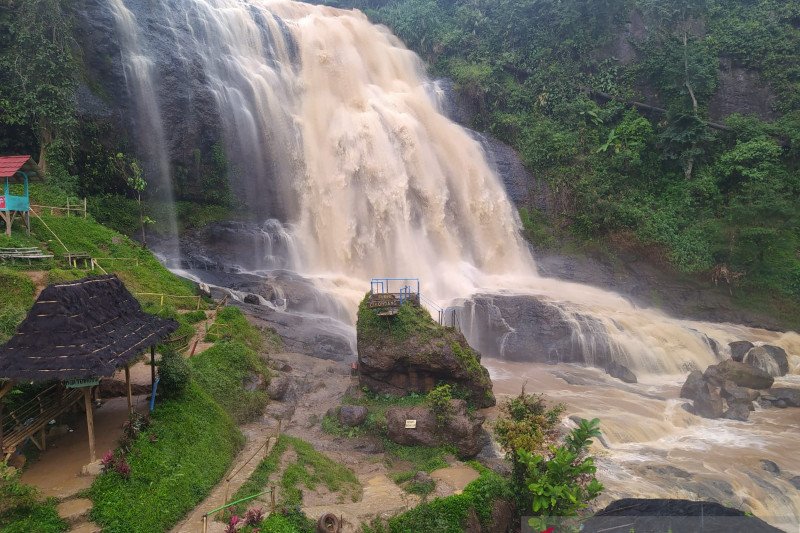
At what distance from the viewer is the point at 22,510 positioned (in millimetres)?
7930

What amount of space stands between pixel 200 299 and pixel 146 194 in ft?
31.4

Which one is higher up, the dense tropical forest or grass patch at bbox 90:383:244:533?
the dense tropical forest

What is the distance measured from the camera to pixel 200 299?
1992 centimetres

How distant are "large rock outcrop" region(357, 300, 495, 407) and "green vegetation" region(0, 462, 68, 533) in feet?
30.5

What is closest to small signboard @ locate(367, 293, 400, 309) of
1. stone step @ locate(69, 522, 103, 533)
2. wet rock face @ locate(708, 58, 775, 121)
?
stone step @ locate(69, 522, 103, 533)

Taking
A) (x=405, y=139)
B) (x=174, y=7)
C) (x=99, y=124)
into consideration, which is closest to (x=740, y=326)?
(x=405, y=139)

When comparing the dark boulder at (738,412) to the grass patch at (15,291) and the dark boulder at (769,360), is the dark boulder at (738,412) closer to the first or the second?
the dark boulder at (769,360)

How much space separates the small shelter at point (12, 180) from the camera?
52.0 ft

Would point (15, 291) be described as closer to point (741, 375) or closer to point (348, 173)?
point (348, 173)

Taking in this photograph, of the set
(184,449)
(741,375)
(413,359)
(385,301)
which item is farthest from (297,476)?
(741,375)

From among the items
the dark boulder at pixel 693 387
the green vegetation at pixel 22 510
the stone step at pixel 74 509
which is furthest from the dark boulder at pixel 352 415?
the dark boulder at pixel 693 387

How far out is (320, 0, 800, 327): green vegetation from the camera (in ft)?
92.7

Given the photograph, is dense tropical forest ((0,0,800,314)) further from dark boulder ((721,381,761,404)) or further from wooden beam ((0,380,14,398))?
wooden beam ((0,380,14,398))

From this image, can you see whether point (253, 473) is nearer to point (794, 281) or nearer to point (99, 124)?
point (99, 124)
